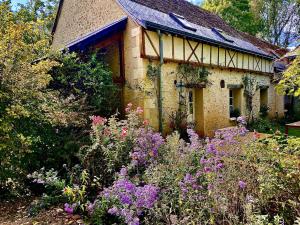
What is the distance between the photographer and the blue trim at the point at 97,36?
7.28 meters

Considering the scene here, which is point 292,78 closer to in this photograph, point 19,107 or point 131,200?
point 131,200

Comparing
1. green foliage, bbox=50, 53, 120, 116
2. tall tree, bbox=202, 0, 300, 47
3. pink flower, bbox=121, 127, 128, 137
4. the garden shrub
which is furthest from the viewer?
tall tree, bbox=202, 0, 300, 47

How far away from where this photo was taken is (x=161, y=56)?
7.77 metres

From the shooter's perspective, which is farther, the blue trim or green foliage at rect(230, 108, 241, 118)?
green foliage at rect(230, 108, 241, 118)

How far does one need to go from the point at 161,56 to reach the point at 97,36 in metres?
1.91

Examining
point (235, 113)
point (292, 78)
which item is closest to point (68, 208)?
point (292, 78)

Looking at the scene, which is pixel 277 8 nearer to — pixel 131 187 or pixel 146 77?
pixel 146 77

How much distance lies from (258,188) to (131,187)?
1.53 metres

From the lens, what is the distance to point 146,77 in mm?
7559

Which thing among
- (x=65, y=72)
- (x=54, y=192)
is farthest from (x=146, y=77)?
(x=54, y=192)

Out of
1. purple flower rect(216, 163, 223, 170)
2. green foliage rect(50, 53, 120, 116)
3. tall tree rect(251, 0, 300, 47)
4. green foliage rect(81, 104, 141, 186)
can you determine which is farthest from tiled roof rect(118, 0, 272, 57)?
tall tree rect(251, 0, 300, 47)

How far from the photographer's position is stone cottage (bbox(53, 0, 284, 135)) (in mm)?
7570

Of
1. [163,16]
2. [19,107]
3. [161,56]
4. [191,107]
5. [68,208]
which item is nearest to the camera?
[68,208]

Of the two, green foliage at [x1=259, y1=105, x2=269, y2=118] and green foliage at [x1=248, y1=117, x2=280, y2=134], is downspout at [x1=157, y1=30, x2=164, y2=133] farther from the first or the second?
green foliage at [x1=259, y1=105, x2=269, y2=118]
